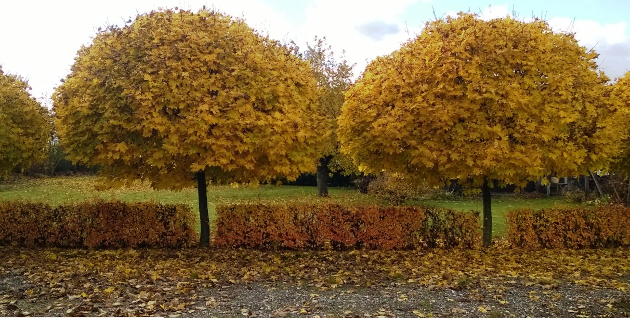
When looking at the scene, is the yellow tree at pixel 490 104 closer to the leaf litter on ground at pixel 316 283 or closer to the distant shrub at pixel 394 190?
the leaf litter on ground at pixel 316 283

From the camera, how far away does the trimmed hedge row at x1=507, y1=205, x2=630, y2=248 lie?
1141 cm

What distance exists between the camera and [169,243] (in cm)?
1138

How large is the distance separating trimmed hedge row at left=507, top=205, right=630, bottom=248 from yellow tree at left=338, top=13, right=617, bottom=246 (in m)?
1.31

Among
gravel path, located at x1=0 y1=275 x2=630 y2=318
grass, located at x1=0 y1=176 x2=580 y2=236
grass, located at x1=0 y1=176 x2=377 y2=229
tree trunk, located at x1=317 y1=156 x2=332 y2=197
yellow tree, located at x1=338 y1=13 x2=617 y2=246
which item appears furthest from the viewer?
tree trunk, located at x1=317 y1=156 x2=332 y2=197

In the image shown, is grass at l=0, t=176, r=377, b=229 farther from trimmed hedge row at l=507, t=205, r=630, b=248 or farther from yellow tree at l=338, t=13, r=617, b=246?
yellow tree at l=338, t=13, r=617, b=246

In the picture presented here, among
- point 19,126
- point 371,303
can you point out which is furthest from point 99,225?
point 371,303

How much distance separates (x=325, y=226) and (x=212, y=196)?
52.3 feet

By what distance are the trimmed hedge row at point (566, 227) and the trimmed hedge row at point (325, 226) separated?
1221 mm

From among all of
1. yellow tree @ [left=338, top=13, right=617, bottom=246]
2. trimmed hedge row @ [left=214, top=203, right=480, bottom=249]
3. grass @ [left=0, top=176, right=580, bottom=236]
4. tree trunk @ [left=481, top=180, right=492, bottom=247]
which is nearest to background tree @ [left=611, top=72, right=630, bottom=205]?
grass @ [left=0, top=176, right=580, bottom=236]

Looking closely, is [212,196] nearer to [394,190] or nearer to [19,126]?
[394,190]

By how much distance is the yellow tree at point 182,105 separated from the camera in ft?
30.4

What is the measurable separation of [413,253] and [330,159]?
46.6 feet

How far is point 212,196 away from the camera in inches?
1018

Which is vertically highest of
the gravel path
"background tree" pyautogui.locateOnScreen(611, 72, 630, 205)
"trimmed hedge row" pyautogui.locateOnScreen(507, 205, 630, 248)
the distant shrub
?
"background tree" pyautogui.locateOnScreen(611, 72, 630, 205)
